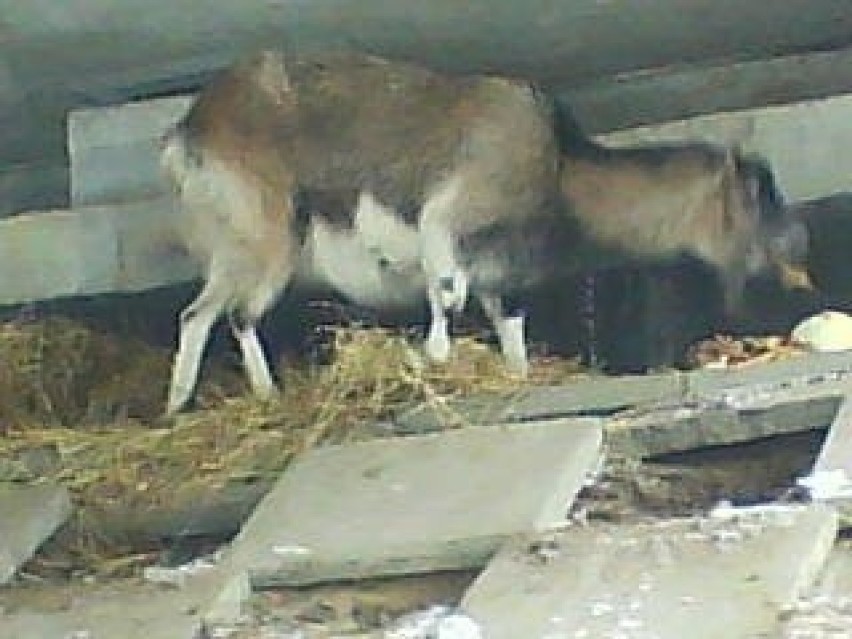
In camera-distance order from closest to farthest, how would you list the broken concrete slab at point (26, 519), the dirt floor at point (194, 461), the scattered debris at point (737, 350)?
the dirt floor at point (194, 461), the broken concrete slab at point (26, 519), the scattered debris at point (737, 350)

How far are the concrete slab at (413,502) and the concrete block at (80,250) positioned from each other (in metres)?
2.30

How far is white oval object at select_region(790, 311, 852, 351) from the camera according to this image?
26.2ft

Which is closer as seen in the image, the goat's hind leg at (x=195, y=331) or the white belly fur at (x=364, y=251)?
the goat's hind leg at (x=195, y=331)

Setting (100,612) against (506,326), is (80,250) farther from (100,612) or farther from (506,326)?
(100,612)

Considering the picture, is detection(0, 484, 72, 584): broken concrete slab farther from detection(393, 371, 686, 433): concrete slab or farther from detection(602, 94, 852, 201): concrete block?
detection(602, 94, 852, 201): concrete block

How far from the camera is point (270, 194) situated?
26.7ft

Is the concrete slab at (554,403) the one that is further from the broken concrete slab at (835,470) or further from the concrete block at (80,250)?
the concrete block at (80,250)

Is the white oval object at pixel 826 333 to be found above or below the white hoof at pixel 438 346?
below

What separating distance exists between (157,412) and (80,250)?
2.91ft

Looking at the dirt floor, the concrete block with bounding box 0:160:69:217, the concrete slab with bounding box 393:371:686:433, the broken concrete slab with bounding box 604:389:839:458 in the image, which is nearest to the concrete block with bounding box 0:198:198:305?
the dirt floor

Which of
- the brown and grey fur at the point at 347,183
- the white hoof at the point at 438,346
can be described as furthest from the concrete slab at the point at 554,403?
the brown and grey fur at the point at 347,183

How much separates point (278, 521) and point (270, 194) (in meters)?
2.19

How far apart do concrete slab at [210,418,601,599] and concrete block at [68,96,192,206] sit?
2.57 metres

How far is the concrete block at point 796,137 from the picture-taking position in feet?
28.1
